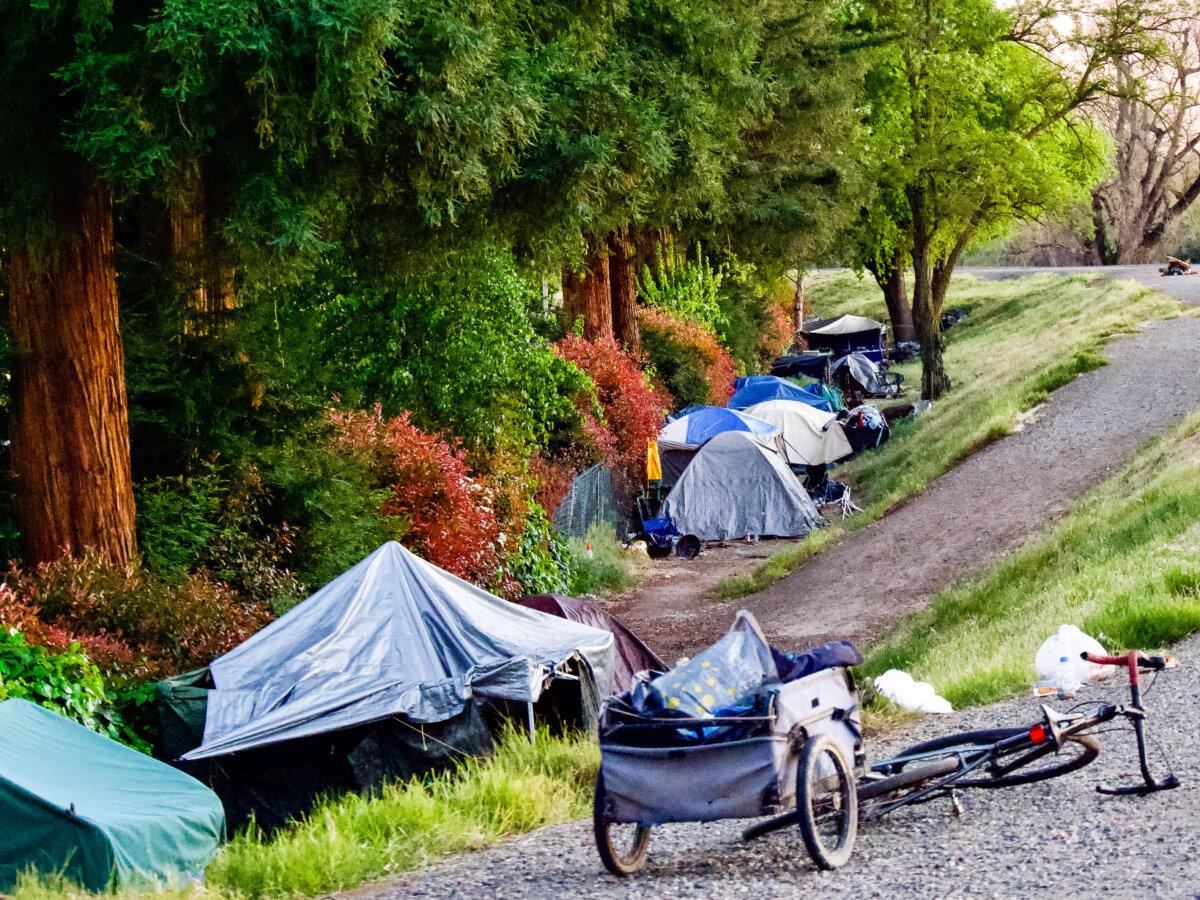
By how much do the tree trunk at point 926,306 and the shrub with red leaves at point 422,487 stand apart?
69.7 ft

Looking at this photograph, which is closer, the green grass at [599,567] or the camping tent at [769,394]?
the green grass at [599,567]

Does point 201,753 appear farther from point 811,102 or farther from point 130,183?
point 811,102

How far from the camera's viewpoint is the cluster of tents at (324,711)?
29.5 ft

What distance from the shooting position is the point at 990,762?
7945mm

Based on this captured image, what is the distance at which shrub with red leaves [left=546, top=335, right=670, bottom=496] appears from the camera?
97.7ft

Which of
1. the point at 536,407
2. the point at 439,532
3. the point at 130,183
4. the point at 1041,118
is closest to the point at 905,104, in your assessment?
the point at 1041,118

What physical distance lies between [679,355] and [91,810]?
100.0ft

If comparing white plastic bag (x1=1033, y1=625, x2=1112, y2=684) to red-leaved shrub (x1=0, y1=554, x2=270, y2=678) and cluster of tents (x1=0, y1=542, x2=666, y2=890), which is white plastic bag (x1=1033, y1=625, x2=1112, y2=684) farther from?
red-leaved shrub (x1=0, y1=554, x2=270, y2=678)

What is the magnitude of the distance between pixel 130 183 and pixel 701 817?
655 cm

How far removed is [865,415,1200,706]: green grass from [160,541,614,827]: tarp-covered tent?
3718 mm

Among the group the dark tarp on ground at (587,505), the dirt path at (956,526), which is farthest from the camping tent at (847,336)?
the dark tarp on ground at (587,505)

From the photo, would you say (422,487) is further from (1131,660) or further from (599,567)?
(1131,660)

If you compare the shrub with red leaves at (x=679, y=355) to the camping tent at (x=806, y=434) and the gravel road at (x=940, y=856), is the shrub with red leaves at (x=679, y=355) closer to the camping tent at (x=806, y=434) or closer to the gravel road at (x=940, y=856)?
the camping tent at (x=806, y=434)

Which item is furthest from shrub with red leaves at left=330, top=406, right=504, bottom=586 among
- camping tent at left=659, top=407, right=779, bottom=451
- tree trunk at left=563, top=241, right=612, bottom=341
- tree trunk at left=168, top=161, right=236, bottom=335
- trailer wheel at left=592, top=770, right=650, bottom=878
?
camping tent at left=659, top=407, right=779, bottom=451
